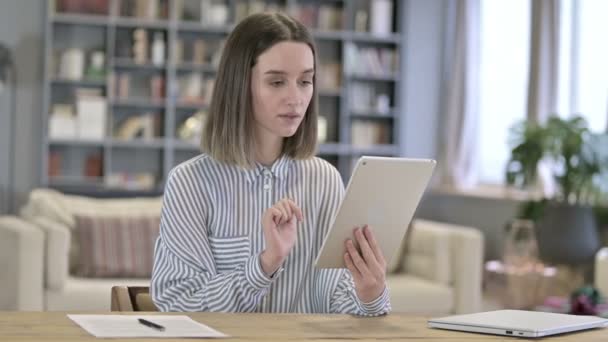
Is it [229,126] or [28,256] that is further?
[28,256]

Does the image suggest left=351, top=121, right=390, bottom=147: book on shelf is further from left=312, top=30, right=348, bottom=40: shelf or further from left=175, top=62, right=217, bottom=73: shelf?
left=175, top=62, right=217, bottom=73: shelf

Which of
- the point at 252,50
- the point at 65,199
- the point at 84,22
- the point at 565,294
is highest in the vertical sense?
the point at 84,22

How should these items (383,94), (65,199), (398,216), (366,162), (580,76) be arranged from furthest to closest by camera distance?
(383,94), (580,76), (65,199), (398,216), (366,162)

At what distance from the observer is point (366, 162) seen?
1.76 metres

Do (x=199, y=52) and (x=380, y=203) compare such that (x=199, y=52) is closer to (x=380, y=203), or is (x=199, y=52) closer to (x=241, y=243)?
(x=241, y=243)

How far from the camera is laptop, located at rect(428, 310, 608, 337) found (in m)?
1.73

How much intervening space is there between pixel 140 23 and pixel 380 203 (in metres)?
6.09

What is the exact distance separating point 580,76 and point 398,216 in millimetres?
5379

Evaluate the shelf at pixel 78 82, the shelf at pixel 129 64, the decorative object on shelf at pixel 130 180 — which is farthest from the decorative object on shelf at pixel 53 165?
the shelf at pixel 129 64

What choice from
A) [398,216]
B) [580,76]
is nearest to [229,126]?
[398,216]

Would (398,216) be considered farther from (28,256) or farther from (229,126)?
(28,256)

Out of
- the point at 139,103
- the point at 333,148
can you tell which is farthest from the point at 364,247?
the point at 333,148

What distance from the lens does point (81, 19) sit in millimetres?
7578

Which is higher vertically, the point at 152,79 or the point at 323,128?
the point at 152,79
